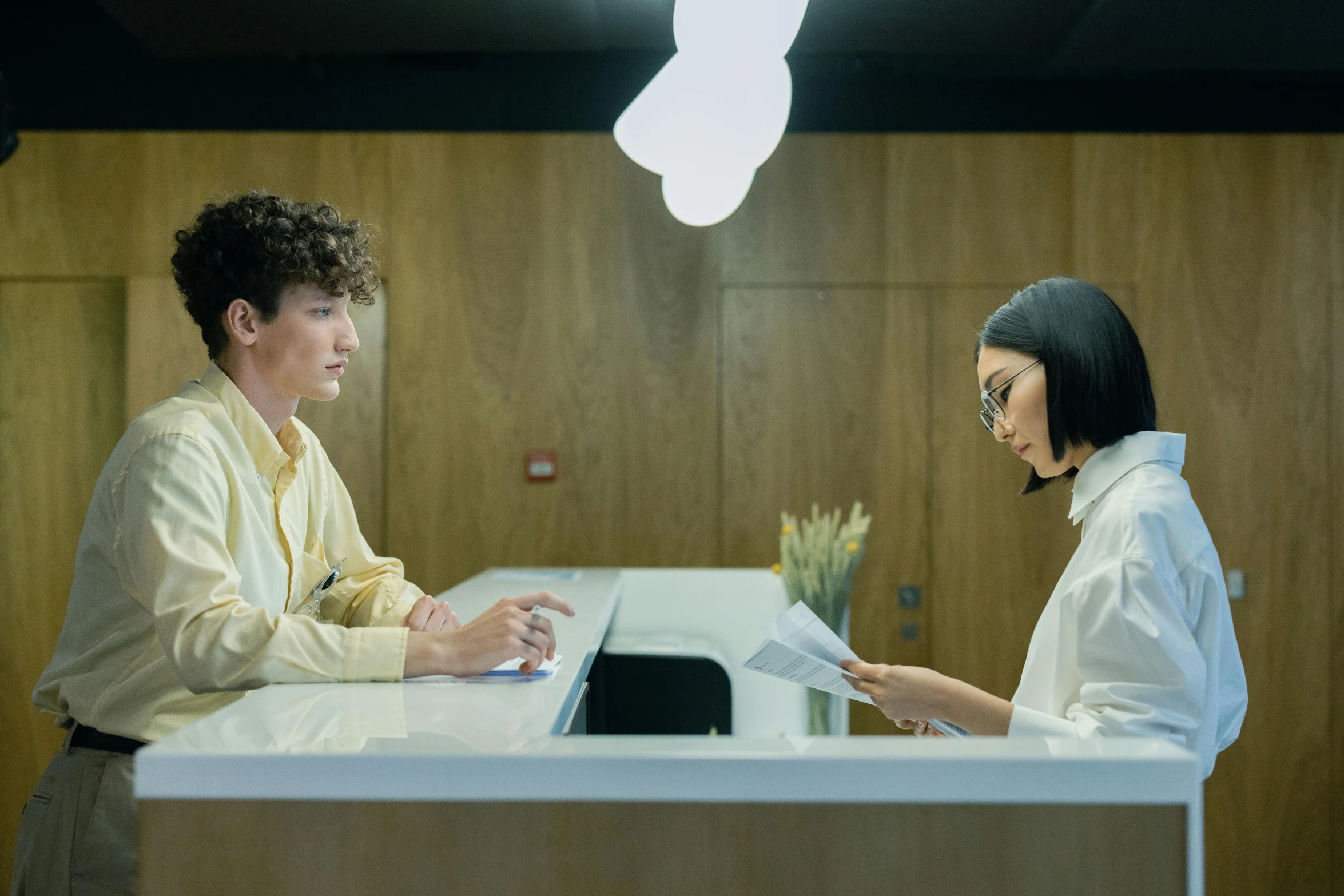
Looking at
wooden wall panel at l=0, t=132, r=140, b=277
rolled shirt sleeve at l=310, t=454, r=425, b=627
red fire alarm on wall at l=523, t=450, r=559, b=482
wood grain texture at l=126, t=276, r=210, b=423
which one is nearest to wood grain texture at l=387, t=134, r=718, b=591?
red fire alarm on wall at l=523, t=450, r=559, b=482

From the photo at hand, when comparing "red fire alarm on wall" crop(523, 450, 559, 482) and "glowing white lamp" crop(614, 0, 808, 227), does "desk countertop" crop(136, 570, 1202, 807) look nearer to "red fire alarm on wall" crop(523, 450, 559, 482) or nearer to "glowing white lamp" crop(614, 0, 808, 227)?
"glowing white lamp" crop(614, 0, 808, 227)

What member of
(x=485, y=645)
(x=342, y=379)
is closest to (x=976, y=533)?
(x=342, y=379)

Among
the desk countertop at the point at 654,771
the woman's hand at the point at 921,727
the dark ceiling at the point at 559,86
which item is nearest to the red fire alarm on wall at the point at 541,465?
the dark ceiling at the point at 559,86

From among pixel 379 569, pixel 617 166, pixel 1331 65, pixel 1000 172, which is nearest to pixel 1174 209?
pixel 1000 172

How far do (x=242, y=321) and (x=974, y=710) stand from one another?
3.81 ft

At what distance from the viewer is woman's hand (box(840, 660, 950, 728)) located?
4.43 feet

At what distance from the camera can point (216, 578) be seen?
119cm

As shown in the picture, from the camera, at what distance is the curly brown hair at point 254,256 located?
57.8 inches

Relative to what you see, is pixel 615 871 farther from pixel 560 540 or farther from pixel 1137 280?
pixel 1137 280

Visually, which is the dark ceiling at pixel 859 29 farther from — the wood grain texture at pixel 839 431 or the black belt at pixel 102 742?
the black belt at pixel 102 742

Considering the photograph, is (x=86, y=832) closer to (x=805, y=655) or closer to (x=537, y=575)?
(x=805, y=655)

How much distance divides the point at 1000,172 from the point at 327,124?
8.50 ft

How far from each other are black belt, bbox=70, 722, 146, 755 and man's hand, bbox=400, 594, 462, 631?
38cm

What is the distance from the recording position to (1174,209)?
3.63 meters
